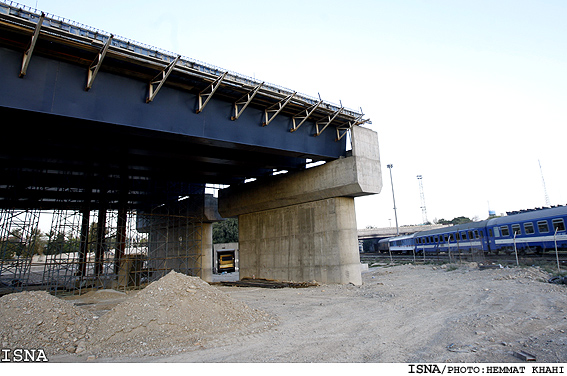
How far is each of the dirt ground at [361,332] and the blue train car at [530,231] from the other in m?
14.0

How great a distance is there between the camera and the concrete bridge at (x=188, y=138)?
38.8 ft

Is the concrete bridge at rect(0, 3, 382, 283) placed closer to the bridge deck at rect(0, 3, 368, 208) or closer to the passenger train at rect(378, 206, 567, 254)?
the bridge deck at rect(0, 3, 368, 208)

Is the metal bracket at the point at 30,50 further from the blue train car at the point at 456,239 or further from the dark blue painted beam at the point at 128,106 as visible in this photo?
the blue train car at the point at 456,239

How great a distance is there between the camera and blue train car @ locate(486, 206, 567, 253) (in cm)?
2300

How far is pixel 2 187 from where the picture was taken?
2975 cm

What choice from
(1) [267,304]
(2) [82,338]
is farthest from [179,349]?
(1) [267,304]

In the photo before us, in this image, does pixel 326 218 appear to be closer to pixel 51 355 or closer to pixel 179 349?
pixel 179 349

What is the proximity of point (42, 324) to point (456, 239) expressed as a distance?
35477mm

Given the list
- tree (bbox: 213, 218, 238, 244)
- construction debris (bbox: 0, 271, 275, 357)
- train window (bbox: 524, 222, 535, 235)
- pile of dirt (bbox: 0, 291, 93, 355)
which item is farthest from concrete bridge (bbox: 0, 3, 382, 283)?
tree (bbox: 213, 218, 238, 244)

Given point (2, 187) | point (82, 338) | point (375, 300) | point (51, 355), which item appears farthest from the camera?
point (2, 187)

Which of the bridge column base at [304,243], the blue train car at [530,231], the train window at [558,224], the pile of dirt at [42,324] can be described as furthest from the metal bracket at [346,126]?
the pile of dirt at [42,324]

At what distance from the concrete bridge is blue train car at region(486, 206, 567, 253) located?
12.8 metres

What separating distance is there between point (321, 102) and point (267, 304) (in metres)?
11.1

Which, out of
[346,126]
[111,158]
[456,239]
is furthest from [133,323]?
[456,239]
